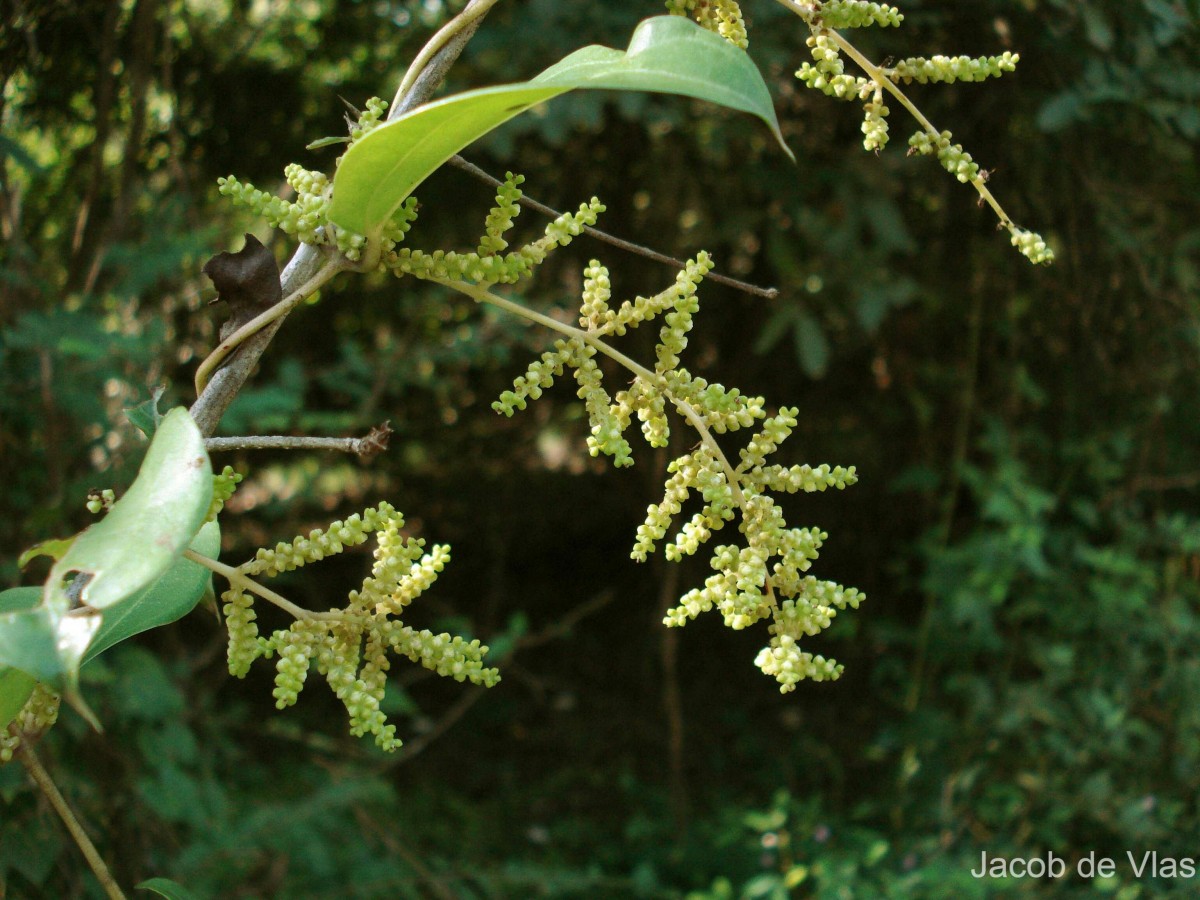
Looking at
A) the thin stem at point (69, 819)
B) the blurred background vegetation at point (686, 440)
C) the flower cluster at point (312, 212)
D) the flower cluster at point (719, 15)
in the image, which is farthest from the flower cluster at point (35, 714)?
the blurred background vegetation at point (686, 440)

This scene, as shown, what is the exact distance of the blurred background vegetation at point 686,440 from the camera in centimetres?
164

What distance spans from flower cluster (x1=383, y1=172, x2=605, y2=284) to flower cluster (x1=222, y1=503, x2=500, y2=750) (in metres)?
0.10

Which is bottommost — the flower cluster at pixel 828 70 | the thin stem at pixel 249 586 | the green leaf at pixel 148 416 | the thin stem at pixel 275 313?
the thin stem at pixel 249 586

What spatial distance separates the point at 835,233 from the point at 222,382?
63.6 inches

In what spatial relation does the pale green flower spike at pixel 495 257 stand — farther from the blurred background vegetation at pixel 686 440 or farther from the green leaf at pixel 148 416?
the blurred background vegetation at pixel 686 440

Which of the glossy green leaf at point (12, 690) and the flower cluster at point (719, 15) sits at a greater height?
the flower cluster at point (719, 15)

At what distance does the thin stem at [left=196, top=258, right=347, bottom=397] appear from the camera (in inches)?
18.0

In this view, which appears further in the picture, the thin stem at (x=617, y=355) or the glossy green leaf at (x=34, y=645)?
the thin stem at (x=617, y=355)

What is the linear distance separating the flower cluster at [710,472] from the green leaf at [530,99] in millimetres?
98

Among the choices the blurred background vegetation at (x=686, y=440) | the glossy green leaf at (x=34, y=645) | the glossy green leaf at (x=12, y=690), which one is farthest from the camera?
the blurred background vegetation at (x=686, y=440)

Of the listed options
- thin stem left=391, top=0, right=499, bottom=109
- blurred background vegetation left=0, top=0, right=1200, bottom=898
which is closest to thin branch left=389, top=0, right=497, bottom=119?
thin stem left=391, top=0, right=499, bottom=109

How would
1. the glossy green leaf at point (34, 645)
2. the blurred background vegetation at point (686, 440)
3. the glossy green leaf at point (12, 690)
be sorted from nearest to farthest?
1. the glossy green leaf at point (34, 645)
2. the glossy green leaf at point (12, 690)
3. the blurred background vegetation at point (686, 440)

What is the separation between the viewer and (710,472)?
50cm

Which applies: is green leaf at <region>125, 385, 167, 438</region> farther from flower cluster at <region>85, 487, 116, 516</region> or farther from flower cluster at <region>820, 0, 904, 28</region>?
flower cluster at <region>820, 0, 904, 28</region>
